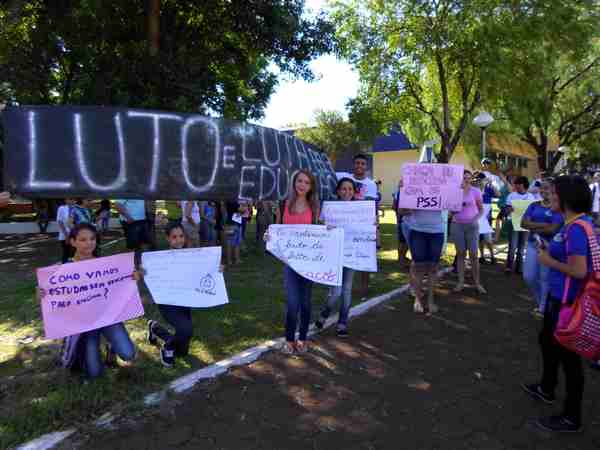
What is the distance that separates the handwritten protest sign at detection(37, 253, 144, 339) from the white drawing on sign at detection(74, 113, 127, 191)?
629 millimetres

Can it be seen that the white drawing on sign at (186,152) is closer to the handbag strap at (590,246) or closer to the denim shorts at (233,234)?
the handbag strap at (590,246)

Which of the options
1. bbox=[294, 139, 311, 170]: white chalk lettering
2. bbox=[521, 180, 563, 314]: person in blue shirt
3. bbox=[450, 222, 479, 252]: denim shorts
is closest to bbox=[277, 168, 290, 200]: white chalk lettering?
bbox=[294, 139, 311, 170]: white chalk lettering

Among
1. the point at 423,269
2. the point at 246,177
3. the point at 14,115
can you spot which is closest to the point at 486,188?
the point at 423,269

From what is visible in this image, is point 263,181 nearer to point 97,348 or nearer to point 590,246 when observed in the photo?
point 97,348

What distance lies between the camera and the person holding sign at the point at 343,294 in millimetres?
4723

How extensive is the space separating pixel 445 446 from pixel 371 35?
12373 mm

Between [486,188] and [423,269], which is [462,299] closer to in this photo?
[423,269]

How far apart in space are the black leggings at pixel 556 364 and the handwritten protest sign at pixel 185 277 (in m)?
2.67

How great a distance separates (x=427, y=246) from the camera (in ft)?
17.8

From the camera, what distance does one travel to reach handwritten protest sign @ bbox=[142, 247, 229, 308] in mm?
3951

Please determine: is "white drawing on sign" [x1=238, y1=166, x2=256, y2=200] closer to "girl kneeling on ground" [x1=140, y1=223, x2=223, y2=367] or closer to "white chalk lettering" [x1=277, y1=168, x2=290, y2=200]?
"white chalk lettering" [x1=277, y1=168, x2=290, y2=200]

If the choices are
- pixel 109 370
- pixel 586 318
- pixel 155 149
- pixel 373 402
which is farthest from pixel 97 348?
pixel 586 318

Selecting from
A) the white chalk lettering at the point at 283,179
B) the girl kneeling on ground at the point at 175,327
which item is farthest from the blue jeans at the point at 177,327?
the white chalk lettering at the point at 283,179

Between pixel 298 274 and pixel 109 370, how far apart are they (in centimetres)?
185
